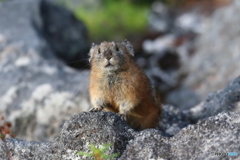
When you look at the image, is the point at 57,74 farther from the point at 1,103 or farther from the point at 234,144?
the point at 234,144

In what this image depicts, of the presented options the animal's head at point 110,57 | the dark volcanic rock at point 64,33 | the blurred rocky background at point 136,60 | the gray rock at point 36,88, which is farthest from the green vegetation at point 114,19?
the animal's head at point 110,57

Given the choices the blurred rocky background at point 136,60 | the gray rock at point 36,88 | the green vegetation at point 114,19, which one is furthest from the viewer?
the green vegetation at point 114,19

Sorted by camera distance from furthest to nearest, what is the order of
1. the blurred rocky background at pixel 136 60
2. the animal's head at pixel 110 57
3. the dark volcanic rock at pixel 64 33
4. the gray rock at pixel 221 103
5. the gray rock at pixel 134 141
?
the dark volcanic rock at pixel 64 33 → the blurred rocky background at pixel 136 60 → the gray rock at pixel 221 103 → the animal's head at pixel 110 57 → the gray rock at pixel 134 141

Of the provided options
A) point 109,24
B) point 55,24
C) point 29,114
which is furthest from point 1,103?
point 109,24

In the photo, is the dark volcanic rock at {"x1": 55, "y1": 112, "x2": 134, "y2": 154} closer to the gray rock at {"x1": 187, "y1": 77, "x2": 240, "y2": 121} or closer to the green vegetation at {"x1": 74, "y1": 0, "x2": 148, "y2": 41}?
the gray rock at {"x1": 187, "y1": 77, "x2": 240, "y2": 121}

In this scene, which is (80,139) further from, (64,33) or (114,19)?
(114,19)

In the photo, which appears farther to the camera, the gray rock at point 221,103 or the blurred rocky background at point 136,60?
the blurred rocky background at point 136,60

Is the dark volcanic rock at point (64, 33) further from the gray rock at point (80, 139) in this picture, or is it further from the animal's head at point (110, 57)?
the gray rock at point (80, 139)
